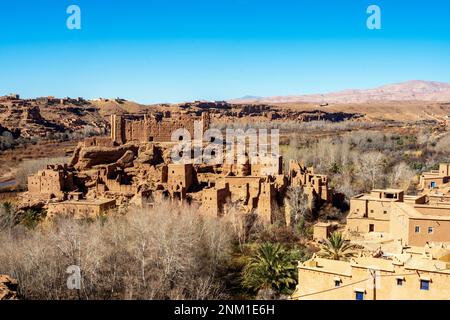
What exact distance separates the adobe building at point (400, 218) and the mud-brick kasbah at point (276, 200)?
0.14 feet

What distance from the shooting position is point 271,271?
1991cm

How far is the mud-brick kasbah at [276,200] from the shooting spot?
14.2m

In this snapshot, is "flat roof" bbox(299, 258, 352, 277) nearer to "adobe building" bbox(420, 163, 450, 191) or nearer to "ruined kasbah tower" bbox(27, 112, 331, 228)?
"ruined kasbah tower" bbox(27, 112, 331, 228)

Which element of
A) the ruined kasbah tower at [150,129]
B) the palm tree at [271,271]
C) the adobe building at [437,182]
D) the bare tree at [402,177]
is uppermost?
the ruined kasbah tower at [150,129]

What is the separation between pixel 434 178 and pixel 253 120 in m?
58.5

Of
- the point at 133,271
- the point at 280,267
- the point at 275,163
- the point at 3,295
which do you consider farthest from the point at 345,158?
the point at 3,295

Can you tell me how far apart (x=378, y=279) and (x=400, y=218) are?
27.7 feet

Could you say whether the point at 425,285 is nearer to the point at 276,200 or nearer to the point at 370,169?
the point at 276,200

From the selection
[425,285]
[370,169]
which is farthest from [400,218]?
[370,169]

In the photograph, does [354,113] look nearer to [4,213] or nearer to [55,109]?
[55,109]

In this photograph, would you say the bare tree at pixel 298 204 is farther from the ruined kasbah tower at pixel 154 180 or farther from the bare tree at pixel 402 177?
the bare tree at pixel 402 177

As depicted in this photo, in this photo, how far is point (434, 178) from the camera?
3506 cm

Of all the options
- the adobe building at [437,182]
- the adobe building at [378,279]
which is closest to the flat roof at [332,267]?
the adobe building at [378,279]

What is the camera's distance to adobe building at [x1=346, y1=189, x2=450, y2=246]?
65.5 ft
